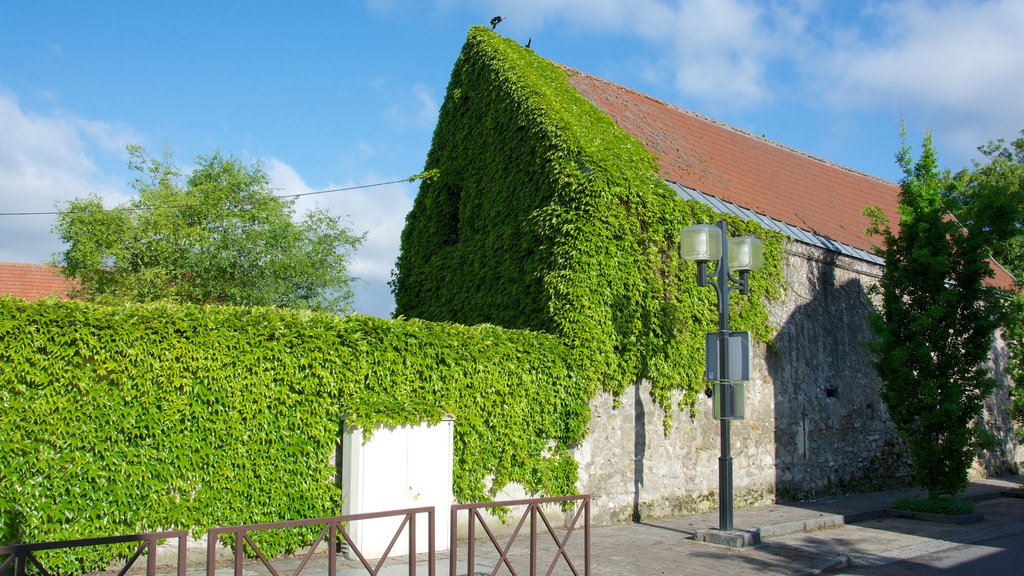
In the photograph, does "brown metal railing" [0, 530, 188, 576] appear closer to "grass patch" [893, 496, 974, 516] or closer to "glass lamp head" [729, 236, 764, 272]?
"glass lamp head" [729, 236, 764, 272]

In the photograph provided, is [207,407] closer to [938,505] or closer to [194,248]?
[938,505]

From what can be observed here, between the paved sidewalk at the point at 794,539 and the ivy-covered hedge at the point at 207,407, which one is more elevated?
the ivy-covered hedge at the point at 207,407

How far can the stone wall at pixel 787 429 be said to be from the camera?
1077 centimetres

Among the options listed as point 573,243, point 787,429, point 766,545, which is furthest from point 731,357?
point 787,429

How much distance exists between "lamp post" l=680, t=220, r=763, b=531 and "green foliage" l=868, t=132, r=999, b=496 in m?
3.68

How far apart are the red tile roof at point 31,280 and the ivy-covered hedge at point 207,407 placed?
20.7 metres

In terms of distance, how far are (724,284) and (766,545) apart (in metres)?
3.17

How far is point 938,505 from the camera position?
39.0 ft

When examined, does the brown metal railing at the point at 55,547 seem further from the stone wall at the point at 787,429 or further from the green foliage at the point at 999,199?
the green foliage at the point at 999,199

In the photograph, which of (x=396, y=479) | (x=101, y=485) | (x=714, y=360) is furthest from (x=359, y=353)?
(x=714, y=360)

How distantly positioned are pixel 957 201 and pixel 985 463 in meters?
8.86

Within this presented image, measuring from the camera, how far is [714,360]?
976cm

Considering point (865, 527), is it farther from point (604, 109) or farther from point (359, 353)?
point (604, 109)

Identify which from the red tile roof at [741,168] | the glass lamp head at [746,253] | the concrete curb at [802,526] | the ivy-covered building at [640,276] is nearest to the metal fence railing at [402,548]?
the ivy-covered building at [640,276]
